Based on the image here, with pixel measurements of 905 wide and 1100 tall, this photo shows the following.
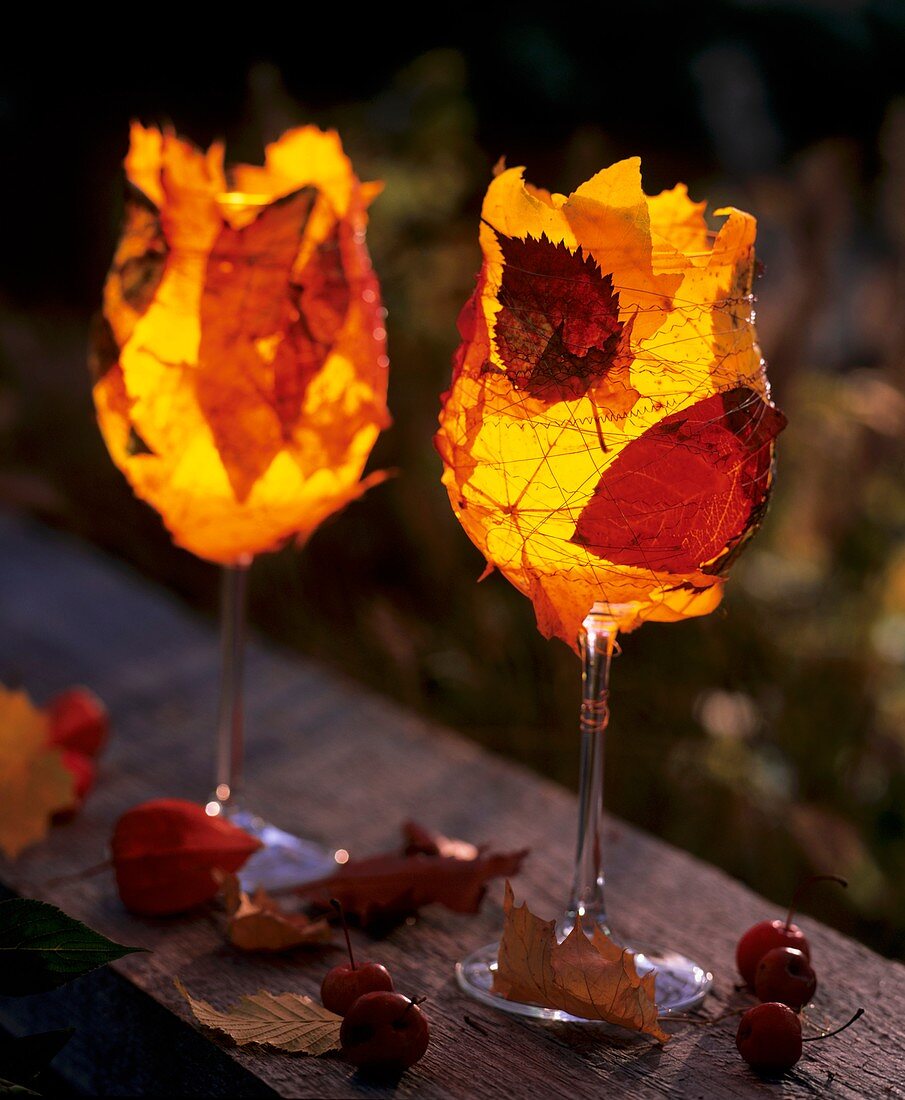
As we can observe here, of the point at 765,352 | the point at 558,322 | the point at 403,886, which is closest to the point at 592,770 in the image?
the point at 403,886

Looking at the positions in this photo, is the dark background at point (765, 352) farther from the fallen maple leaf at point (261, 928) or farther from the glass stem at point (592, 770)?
the fallen maple leaf at point (261, 928)

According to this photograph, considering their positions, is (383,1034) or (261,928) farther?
(261,928)

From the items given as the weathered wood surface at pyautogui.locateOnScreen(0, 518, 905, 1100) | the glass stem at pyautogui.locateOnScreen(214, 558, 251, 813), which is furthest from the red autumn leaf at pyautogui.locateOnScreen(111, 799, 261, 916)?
the glass stem at pyautogui.locateOnScreen(214, 558, 251, 813)

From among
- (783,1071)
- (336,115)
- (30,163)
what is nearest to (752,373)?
(783,1071)

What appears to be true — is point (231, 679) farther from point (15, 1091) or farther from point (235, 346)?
point (15, 1091)

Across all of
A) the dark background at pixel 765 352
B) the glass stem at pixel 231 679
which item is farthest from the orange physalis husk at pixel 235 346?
the dark background at pixel 765 352

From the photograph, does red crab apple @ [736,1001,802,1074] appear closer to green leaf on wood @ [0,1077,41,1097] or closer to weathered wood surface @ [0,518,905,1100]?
weathered wood surface @ [0,518,905,1100]

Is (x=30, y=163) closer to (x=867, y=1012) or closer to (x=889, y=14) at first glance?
(x=889, y=14)
